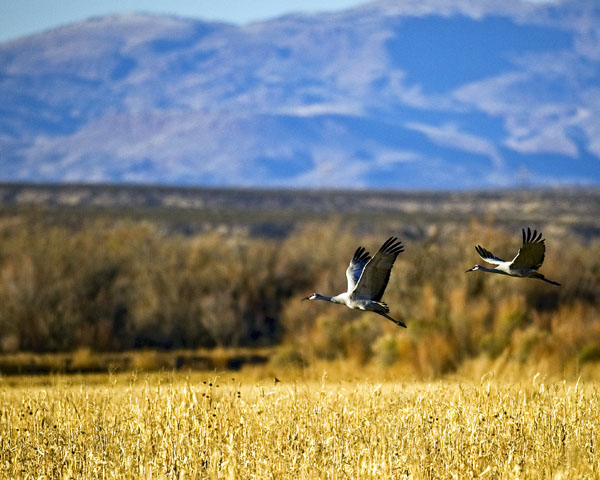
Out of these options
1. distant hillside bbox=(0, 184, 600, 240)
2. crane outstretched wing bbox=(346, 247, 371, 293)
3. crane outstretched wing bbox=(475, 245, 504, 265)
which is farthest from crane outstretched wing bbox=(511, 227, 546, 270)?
distant hillside bbox=(0, 184, 600, 240)

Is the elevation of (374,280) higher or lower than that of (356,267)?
lower

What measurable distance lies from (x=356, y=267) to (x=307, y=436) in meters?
2.82

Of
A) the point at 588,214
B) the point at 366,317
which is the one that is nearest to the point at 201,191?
the point at 588,214

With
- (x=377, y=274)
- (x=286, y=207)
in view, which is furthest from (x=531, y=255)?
(x=286, y=207)

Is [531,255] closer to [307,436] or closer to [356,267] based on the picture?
[356,267]

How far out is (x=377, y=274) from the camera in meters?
11.0

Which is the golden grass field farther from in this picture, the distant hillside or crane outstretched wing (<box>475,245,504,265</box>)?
the distant hillside

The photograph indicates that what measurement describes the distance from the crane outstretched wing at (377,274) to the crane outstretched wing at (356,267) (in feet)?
0.98

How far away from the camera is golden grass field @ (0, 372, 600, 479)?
1234 centimetres

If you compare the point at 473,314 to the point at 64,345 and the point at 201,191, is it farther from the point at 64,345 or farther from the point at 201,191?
the point at 201,191

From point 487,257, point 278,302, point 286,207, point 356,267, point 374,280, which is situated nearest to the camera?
point 374,280

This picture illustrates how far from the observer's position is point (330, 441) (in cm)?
1334

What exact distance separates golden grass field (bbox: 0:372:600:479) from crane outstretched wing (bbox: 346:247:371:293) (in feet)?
6.57

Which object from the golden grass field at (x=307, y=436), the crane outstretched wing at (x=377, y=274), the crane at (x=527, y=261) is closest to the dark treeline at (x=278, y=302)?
the golden grass field at (x=307, y=436)
